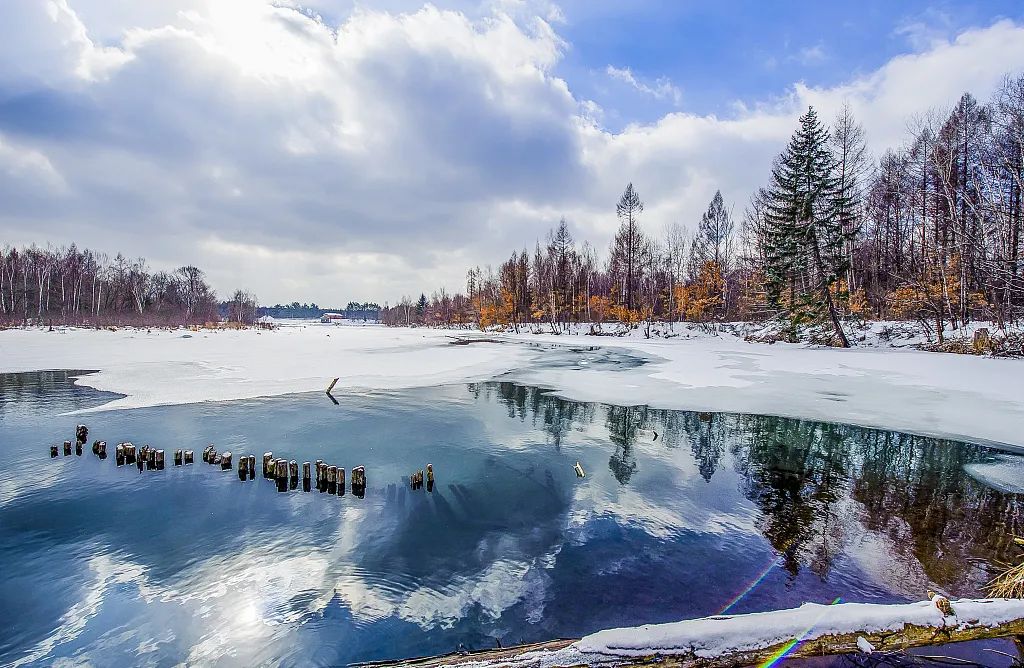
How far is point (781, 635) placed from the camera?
8.18 feet

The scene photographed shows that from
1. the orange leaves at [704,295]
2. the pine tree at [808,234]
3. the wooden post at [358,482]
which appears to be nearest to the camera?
the wooden post at [358,482]

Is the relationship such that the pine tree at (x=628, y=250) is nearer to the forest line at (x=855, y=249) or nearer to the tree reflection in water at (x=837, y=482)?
the forest line at (x=855, y=249)

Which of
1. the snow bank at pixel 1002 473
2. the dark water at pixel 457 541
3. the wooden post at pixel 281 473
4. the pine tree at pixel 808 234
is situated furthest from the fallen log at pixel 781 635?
the pine tree at pixel 808 234

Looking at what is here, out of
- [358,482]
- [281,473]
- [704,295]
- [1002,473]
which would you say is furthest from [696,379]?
[704,295]

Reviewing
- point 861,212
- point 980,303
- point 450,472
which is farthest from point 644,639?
point 861,212

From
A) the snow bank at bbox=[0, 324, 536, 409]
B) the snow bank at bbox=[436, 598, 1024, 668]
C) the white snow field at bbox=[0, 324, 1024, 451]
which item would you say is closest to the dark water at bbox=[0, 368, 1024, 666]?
the snow bank at bbox=[436, 598, 1024, 668]

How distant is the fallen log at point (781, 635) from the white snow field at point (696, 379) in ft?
35.7

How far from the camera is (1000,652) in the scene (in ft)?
12.0

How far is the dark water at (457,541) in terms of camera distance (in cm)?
442

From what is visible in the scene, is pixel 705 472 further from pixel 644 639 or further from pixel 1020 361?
pixel 1020 361

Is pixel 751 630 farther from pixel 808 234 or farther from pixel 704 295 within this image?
pixel 704 295

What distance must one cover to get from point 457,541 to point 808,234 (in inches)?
1314

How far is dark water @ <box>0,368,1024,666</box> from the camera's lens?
4.42 metres

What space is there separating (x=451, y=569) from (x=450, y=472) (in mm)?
3188
